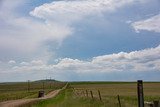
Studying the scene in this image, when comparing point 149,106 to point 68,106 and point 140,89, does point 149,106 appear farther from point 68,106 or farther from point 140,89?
point 68,106

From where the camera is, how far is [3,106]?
31.5 metres

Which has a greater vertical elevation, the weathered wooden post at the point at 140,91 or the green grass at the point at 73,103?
the weathered wooden post at the point at 140,91

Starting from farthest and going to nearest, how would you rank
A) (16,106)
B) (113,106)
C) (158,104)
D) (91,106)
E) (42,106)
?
1. (42,106)
2. (16,106)
3. (91,106)
4. (113,106)
5. (158,104)

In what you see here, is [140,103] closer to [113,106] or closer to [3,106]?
[113,106]

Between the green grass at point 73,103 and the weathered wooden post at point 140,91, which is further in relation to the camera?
the green grass at point 73,103

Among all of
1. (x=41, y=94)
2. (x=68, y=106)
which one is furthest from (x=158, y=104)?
(x=41, y=94)

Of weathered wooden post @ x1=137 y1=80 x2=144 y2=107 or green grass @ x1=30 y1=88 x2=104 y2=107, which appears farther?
green grass @ x1=30 y1=88 x2=104 y2=107

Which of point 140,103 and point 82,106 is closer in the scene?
point 140,103

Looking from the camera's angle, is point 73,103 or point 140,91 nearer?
point 140,91

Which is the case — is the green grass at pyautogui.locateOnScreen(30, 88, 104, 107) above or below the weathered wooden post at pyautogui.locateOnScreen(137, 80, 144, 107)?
below

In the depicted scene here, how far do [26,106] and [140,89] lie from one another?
2299 centimetres

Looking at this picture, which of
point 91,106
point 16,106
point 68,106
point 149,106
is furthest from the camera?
point 16,106

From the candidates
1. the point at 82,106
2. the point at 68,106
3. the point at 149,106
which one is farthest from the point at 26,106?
the point at 149,106

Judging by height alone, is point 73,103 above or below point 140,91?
below
